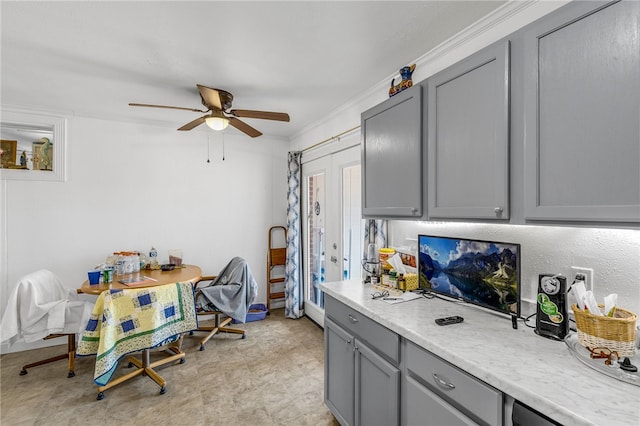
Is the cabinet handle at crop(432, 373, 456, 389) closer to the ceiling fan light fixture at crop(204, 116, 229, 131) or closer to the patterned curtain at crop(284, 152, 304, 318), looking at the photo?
the ceiling fan light fixture at crop(204, 116, 229, 131)

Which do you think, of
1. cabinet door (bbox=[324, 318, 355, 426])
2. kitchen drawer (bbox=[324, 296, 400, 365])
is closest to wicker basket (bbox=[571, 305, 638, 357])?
kitchen drawer (bbox=[324, 296, 400, 365])

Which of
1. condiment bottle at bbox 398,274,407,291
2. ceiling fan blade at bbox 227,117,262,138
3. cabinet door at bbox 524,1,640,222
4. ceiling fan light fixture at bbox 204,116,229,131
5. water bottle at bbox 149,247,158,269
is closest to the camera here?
cabinet door at bbox 524,1,640,222

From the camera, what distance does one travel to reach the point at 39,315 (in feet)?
8.00

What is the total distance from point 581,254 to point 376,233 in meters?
1.38

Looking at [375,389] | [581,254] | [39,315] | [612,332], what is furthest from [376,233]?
A: [39,315]

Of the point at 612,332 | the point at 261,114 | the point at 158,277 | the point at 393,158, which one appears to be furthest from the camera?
the point at 158,277

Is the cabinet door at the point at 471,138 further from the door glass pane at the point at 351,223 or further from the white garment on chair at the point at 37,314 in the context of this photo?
the white garment on chair at the point at 37,314

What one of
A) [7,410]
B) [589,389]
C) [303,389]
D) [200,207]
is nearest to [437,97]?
[589,389]

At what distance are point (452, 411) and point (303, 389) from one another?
63.1 inches

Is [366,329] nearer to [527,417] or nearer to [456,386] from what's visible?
[456,386]

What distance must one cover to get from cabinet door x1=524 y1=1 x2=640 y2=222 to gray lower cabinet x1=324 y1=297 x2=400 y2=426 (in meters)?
0.95

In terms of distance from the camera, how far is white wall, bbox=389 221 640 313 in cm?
120

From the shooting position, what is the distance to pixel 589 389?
0.90m

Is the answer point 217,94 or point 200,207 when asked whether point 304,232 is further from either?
point 217,94
